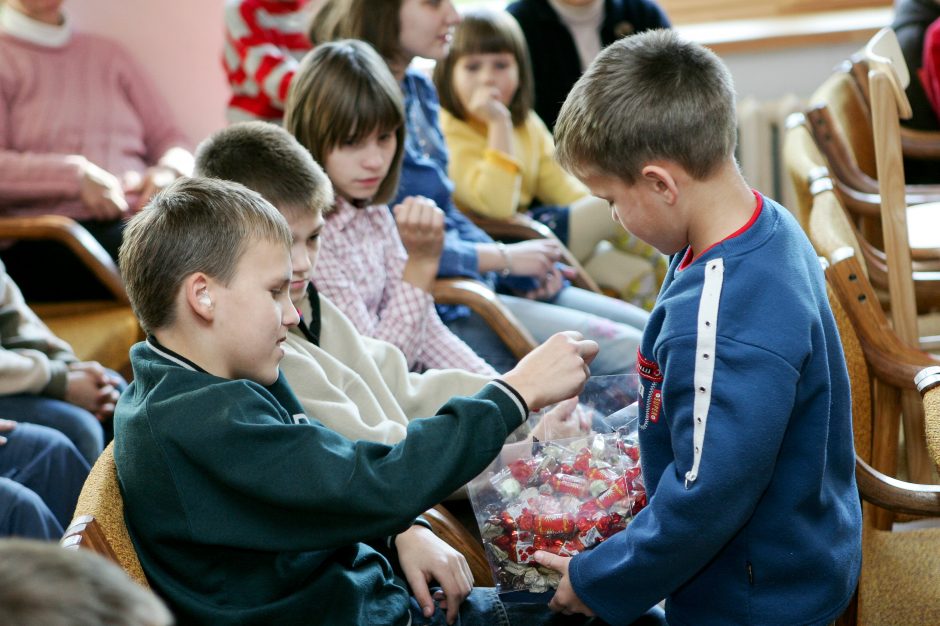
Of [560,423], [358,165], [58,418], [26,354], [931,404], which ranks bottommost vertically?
[58,418]

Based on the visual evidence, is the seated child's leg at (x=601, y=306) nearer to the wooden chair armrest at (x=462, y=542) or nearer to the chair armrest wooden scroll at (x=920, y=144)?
the wooden chair armrest at (x=462, y=542)

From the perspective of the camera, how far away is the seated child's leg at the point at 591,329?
2.46 metres

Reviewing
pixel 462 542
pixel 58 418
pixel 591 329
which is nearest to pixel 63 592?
pixel 462 542

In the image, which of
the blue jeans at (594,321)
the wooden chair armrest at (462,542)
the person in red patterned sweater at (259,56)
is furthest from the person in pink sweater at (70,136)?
the wooden chair armrest at (462,542)

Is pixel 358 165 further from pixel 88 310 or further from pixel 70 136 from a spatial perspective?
pixel 70 136

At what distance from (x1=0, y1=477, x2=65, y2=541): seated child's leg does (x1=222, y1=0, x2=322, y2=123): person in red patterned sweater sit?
1583 millimetres

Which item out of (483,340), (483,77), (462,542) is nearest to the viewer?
(462,542)

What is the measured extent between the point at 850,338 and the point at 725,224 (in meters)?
0.44

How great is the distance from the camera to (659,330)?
127 cm

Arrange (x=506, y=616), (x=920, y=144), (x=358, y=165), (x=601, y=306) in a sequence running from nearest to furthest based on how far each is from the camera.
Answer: (x=506, y=616) → (x=358, y=165) → (x=601, y=306) → (x=920, y=144)

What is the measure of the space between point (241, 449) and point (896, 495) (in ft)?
3.00

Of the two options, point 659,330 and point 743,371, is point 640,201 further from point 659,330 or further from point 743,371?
point 743,371

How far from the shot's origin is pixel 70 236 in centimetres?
278

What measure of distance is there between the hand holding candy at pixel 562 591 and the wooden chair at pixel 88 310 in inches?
64.5
